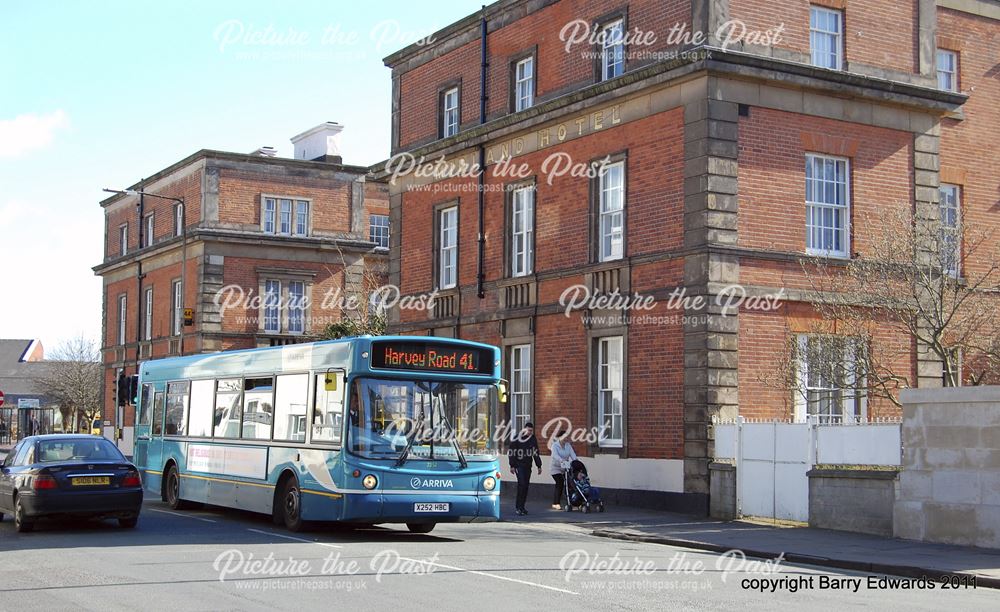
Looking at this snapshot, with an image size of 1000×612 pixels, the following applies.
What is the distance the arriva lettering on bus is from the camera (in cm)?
1756

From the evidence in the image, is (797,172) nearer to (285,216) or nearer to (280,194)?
(285,216)

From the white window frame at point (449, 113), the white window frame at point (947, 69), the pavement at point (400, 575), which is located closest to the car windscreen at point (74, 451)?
the pavement at point (400, 575)

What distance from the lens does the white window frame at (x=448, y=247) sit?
107ft

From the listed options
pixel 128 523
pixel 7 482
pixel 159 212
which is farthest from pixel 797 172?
pixel 159 212

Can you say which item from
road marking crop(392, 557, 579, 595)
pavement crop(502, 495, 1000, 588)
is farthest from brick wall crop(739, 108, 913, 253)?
road marking crop(392, 557, 579, 595)

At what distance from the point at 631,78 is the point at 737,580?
1390 cm

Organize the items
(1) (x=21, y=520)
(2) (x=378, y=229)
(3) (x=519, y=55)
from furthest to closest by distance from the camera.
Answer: (2) (x=378, y=229)
(3) (x=519, y=55)
(1) (x=21, y=520)

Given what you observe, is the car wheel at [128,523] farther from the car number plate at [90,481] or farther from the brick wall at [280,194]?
the brick wall at [280,194]

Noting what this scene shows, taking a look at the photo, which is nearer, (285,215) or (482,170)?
(482,170)

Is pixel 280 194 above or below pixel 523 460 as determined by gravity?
above

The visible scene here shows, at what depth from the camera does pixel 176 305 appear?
5381cm

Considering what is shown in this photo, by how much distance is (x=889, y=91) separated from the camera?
84.8 feet

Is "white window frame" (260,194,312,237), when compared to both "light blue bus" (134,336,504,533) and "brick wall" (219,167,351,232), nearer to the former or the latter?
"brick wall" (219,167,351,232)

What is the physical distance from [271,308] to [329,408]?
35030mm
